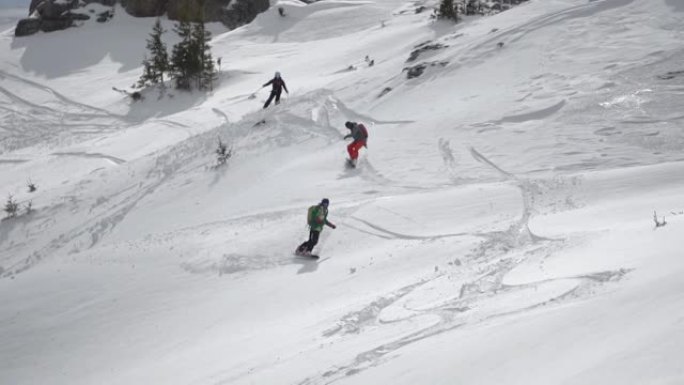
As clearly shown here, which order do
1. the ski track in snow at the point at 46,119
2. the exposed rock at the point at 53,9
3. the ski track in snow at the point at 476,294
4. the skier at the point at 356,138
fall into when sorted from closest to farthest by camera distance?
the ski track in snow at the point at 476,294 < the skier at the point at 356,138 < the ski track in snow at the point at 46,119 < the exposed rock at the point at 53,9

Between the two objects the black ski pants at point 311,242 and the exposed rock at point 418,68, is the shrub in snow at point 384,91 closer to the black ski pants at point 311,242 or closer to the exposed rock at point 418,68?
the exposed rock at point 418,68

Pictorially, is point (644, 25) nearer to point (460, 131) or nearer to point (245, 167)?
point (460, 131)

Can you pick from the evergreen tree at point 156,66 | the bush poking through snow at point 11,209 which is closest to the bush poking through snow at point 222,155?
the bush poking through snow at point 11,209

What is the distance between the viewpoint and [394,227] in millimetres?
11398

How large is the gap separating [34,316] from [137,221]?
424cm

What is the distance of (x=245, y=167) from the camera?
51.7 feet

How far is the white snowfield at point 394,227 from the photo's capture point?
589 cm

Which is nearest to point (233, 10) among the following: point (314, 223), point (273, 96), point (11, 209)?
point (273, 96)

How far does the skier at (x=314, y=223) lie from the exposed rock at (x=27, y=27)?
1607 inches

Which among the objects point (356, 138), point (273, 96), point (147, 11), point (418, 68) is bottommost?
point (356, 138)

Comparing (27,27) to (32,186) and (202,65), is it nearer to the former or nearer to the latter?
(202,65)

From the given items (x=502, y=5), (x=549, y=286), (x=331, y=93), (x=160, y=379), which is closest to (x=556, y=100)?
(x=331, y=93)

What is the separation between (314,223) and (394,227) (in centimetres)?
191

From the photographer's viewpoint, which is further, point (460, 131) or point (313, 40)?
point (313, 40)
